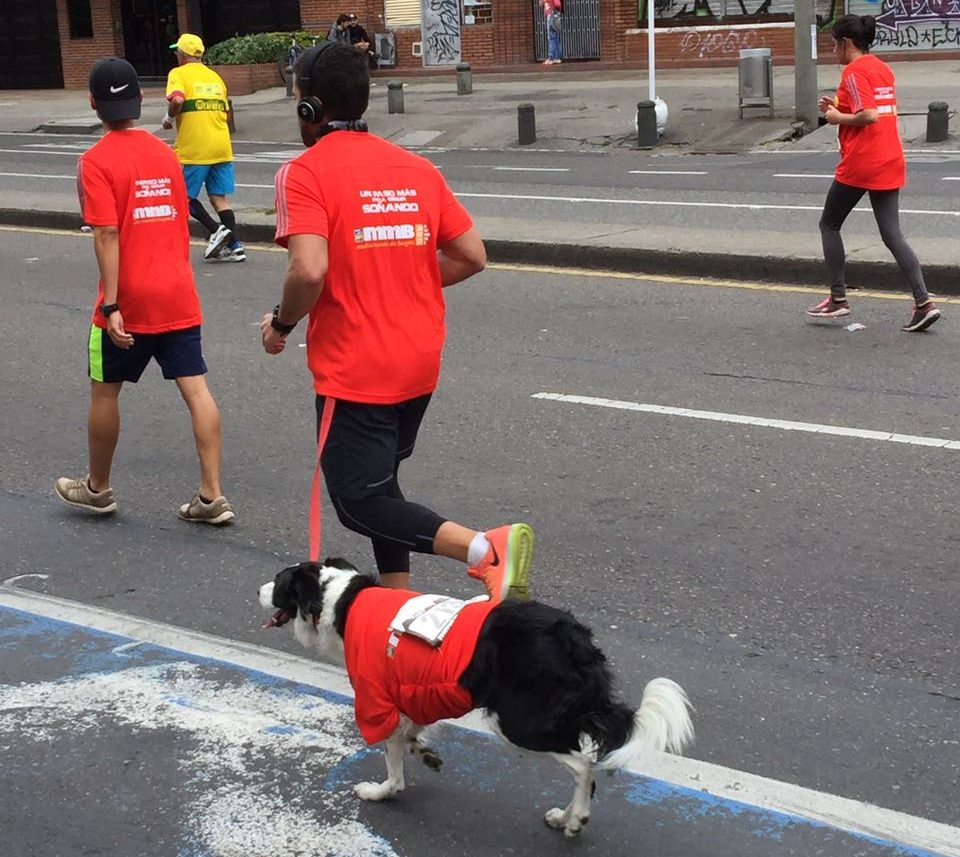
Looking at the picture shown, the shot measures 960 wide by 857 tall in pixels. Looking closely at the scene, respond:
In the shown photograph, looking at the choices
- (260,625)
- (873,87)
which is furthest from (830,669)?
(873,87)

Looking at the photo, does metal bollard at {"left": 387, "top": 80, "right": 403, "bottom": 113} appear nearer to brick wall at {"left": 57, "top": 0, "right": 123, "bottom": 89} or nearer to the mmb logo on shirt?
brick wall at {"left": 57, "top": 0, "right": 123, "bottom": 89}

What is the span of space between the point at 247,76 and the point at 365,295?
28.5 metres

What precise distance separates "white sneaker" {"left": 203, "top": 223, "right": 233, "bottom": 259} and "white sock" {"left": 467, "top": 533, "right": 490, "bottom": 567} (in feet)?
29.4

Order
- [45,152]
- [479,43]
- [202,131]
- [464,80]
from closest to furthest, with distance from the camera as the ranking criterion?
[202,131] < [45,152] < [464,80] < [479,43]

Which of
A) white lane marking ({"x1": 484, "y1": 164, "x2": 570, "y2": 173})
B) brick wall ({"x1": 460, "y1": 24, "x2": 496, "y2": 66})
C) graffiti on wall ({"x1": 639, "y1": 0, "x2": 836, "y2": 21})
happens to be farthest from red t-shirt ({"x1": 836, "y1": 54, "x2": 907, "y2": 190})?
brick wall ({"x1": 460, "y1": 24, "x2": 496, "y2": 66})

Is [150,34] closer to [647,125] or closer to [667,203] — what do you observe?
[647,125]

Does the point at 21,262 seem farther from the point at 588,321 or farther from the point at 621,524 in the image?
the point at 621,524

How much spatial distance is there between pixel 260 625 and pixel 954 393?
168 inches

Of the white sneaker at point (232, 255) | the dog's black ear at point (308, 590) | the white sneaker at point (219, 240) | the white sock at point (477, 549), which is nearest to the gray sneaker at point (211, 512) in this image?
the white sock at point (477, 549)

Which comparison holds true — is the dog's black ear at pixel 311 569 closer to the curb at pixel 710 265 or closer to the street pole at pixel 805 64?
the curb at pixel 710 265

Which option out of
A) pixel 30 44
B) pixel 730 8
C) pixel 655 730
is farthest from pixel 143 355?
pixel 30 44

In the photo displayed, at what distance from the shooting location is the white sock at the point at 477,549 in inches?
160

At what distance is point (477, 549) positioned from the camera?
4082 mm

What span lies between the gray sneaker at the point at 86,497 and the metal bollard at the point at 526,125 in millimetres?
16966
